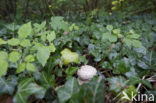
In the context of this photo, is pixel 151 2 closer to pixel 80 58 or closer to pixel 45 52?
pixel 80 58

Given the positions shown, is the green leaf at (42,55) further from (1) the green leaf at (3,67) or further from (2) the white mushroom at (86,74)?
(2) the white mushroom at (86,74)

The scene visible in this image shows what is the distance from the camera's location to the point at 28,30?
1269 mm

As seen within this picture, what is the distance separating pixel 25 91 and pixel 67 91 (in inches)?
15.3

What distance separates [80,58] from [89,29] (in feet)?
3.42

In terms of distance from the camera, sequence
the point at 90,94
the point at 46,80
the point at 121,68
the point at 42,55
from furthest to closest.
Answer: the point at 121,68 < the point at 46,80 < the point at 42,55 < the point at 90,94

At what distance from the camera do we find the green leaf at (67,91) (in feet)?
3.41

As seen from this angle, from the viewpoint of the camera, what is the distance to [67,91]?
1085 millimetres

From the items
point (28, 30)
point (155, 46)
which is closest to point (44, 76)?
point (28, 30)

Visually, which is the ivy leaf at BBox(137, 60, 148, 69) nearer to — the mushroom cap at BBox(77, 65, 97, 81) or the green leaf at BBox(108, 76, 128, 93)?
the green leaf at BBox(108, 76, 128, 93)

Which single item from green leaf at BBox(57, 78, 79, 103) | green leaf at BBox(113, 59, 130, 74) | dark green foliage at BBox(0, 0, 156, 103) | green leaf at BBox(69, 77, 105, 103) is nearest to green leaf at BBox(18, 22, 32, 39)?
dark green foliage at BBox(0, 0, 156, 103)

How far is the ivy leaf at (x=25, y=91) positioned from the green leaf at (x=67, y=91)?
0.19 m

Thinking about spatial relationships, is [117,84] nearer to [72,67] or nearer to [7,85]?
[72,67]

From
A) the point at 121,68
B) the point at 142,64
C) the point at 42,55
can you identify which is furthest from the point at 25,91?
the point at 142,64

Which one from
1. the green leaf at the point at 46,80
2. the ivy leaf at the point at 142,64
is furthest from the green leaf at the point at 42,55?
the ivy leaf at the point at 142,64
